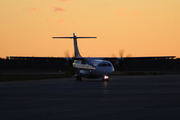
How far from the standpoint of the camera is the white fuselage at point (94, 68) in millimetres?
44188

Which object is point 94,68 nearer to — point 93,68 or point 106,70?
point 93,68

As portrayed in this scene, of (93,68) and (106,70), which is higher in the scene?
(93,68)

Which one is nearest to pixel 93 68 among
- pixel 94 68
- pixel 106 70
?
pixel 94 68

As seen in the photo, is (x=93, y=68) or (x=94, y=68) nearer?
(x=94, y=68)

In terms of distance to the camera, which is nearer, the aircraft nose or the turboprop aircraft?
the aircraft nose

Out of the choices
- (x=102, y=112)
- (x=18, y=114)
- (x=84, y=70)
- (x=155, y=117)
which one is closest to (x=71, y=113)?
(x=102, y=112)

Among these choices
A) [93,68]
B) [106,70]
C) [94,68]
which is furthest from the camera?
[93,68]

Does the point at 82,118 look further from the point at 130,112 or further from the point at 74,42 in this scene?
the point at 74,42

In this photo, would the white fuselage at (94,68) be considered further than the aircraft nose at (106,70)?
Yes

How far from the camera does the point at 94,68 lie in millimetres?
44906

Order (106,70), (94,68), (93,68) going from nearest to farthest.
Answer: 1. (106,70)
2. (94,68)
3. (93,68)

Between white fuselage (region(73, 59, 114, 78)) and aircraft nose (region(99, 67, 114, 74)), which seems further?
white fuselage (region(73, 59, 114, 78))

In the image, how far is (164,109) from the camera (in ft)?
42.4

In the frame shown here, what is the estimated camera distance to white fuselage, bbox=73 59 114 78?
145 feet
